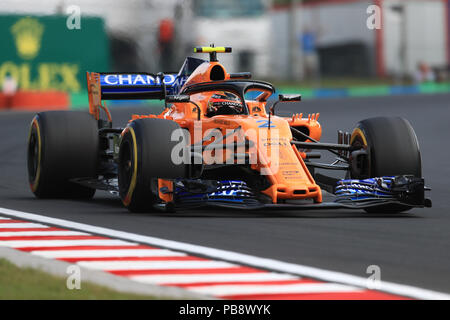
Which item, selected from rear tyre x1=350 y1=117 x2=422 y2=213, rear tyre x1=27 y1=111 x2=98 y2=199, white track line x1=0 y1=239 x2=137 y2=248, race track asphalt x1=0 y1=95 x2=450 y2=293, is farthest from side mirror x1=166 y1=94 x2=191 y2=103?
white track line x1=0 y1=239 x2=137 y2=248

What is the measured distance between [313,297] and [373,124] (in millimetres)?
4744

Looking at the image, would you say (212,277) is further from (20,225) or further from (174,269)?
(20,225)

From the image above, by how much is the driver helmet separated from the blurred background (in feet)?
81.3

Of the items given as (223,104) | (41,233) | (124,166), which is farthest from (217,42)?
(41,233)

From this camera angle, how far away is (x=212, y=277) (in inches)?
258

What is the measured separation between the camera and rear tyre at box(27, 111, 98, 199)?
38.1 ft

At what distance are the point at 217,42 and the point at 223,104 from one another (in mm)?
40507

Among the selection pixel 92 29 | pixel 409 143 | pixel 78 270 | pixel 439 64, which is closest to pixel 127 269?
pixel 78 270

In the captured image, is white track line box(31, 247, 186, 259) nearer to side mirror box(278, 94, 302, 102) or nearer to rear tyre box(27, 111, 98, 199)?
side mirror box(278, 94, 302, 102)

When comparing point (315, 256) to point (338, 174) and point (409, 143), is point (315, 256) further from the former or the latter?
point (338, 174)

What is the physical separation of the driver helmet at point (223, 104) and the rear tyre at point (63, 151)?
1.50 metres

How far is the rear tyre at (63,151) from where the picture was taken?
38.1ft

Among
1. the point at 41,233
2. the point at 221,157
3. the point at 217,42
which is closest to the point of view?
the point at 41,233
